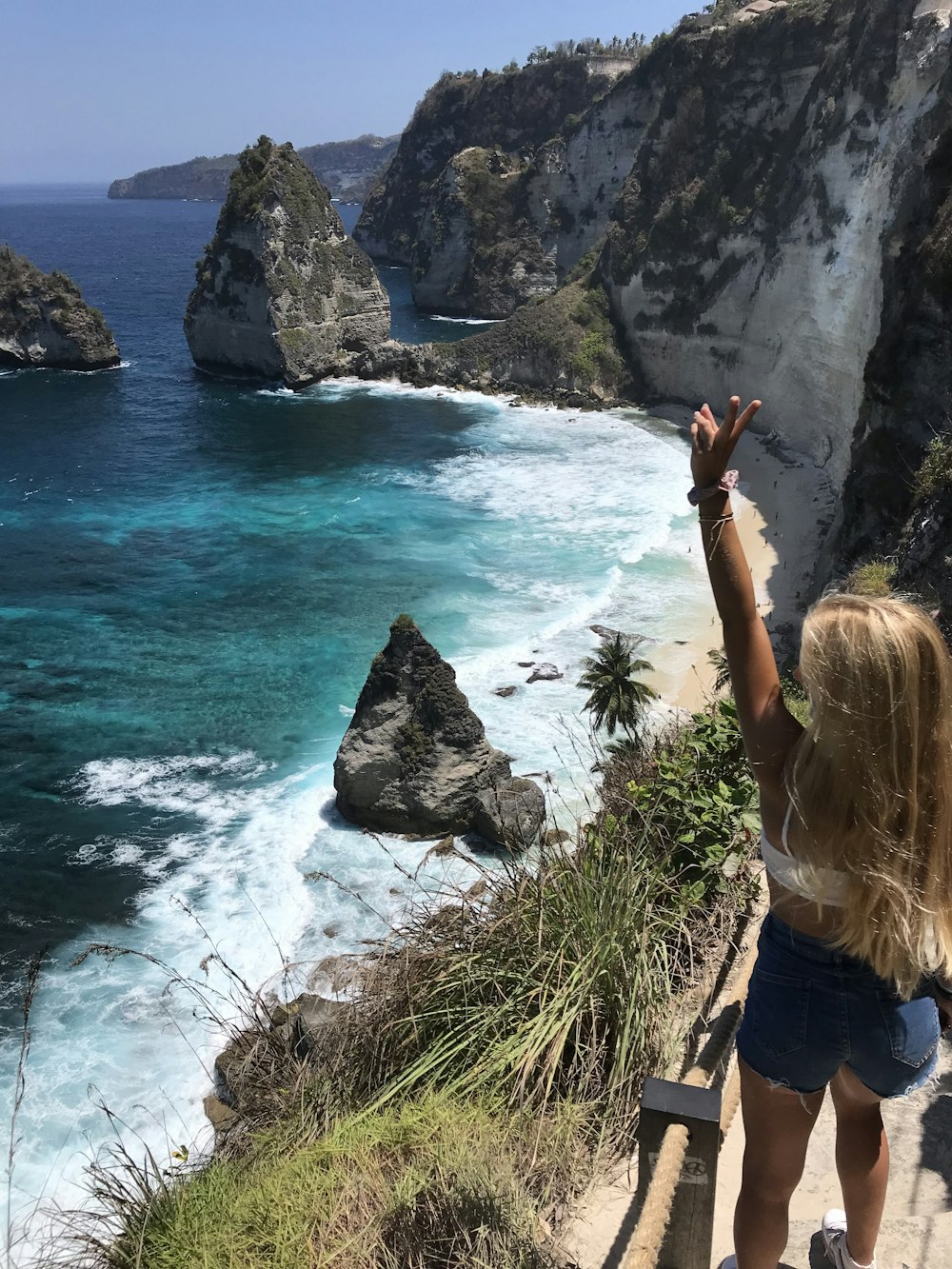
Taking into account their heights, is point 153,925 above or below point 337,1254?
below

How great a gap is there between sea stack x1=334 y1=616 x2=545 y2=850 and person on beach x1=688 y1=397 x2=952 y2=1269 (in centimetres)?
1611

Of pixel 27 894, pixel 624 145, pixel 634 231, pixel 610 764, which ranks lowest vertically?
pixel 27 894

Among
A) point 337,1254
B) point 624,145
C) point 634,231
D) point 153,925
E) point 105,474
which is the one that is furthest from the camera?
point 624,145

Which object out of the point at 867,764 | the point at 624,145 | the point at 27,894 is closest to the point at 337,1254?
the point at 867,764

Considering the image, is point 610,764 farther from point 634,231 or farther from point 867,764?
point 634,231

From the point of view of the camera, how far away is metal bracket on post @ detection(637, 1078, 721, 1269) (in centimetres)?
346

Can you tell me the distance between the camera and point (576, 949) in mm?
5156

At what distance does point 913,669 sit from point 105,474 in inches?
1955

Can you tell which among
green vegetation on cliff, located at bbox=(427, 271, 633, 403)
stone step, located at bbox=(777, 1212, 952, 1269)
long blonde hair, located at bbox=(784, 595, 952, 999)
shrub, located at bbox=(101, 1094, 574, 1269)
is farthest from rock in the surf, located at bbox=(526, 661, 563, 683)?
green vegetation on cliff, located at bbox=(427, 271, 633, 403)

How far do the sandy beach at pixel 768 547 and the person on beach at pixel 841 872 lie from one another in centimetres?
1862

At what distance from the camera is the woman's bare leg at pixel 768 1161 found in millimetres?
3393

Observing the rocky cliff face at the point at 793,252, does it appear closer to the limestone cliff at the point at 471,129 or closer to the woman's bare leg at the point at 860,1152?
the woman's bare leg at the point at 860,1152

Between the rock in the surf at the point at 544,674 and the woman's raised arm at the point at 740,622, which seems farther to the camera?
the rock in the surf at the point at 544,674

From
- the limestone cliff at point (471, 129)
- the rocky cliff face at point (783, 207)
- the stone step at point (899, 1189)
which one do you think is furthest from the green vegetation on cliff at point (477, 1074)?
the limestone cliff at point (471, 129)
